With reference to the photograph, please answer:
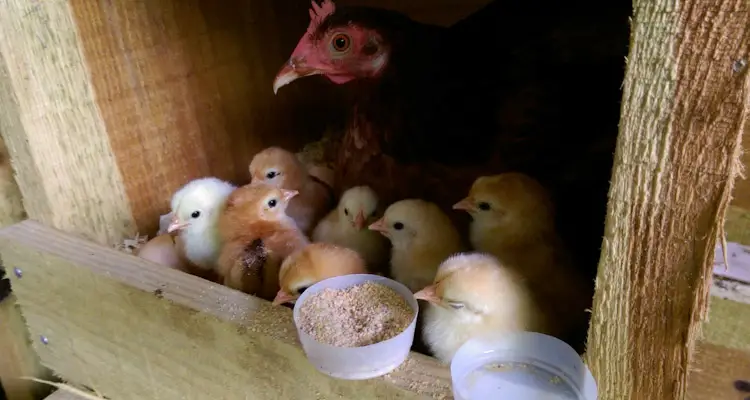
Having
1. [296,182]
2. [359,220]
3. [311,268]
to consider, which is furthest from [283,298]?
[296,182]

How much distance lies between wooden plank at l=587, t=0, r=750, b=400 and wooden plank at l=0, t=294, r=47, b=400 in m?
1.00

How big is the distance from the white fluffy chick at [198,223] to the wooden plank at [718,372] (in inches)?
29.0

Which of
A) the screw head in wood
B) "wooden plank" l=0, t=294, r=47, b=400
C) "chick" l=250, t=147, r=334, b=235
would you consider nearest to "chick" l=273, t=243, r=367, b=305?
"chick" l=250, t=147, r=334, b=235

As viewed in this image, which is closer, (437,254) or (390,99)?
(437,254)

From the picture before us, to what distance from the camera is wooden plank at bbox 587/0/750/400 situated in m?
0.44

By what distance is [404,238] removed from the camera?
93cm

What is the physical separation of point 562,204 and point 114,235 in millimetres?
746

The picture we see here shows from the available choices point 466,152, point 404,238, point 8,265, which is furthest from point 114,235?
point 466,152

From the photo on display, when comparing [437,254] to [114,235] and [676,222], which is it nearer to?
[676,222]

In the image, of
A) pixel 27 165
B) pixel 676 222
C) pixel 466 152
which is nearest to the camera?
pixel 676 222

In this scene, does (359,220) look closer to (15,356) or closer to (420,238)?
(420,238)

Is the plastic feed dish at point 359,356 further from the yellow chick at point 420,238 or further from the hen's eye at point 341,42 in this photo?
the hen's eye at point 341,42

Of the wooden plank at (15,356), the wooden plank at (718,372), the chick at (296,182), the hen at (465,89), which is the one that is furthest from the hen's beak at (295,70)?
the wooden plank at (718,372)

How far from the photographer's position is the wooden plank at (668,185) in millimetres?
441
